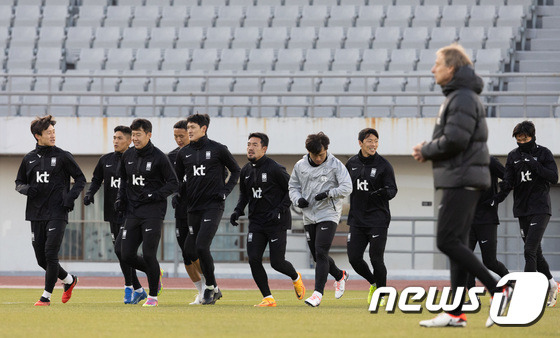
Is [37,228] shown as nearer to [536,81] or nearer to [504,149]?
[504,149]

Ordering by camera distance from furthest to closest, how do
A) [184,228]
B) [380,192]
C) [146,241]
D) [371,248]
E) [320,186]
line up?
[184,228]
[371,248]
[380,192]
[320,186]
[146,241]

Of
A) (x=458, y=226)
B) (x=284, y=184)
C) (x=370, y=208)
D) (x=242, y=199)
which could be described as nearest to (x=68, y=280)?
(x=242, y=199)

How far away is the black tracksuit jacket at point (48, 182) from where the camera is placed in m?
10.7

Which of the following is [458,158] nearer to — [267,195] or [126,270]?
[267,195]

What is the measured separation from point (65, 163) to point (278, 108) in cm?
1196

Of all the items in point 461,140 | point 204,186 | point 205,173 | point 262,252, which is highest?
point 461,140

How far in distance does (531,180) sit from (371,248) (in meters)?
1.84

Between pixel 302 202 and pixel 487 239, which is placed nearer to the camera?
pixel 302 202

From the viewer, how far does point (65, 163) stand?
10.9 m

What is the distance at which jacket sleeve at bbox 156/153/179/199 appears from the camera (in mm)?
10211

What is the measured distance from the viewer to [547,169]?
10898 millimetres

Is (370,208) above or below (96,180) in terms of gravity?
below

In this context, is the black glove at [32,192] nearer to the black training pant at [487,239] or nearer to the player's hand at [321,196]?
the player's hand at [321,196]

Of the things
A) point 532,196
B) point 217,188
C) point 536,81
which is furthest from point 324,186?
point 536,81
